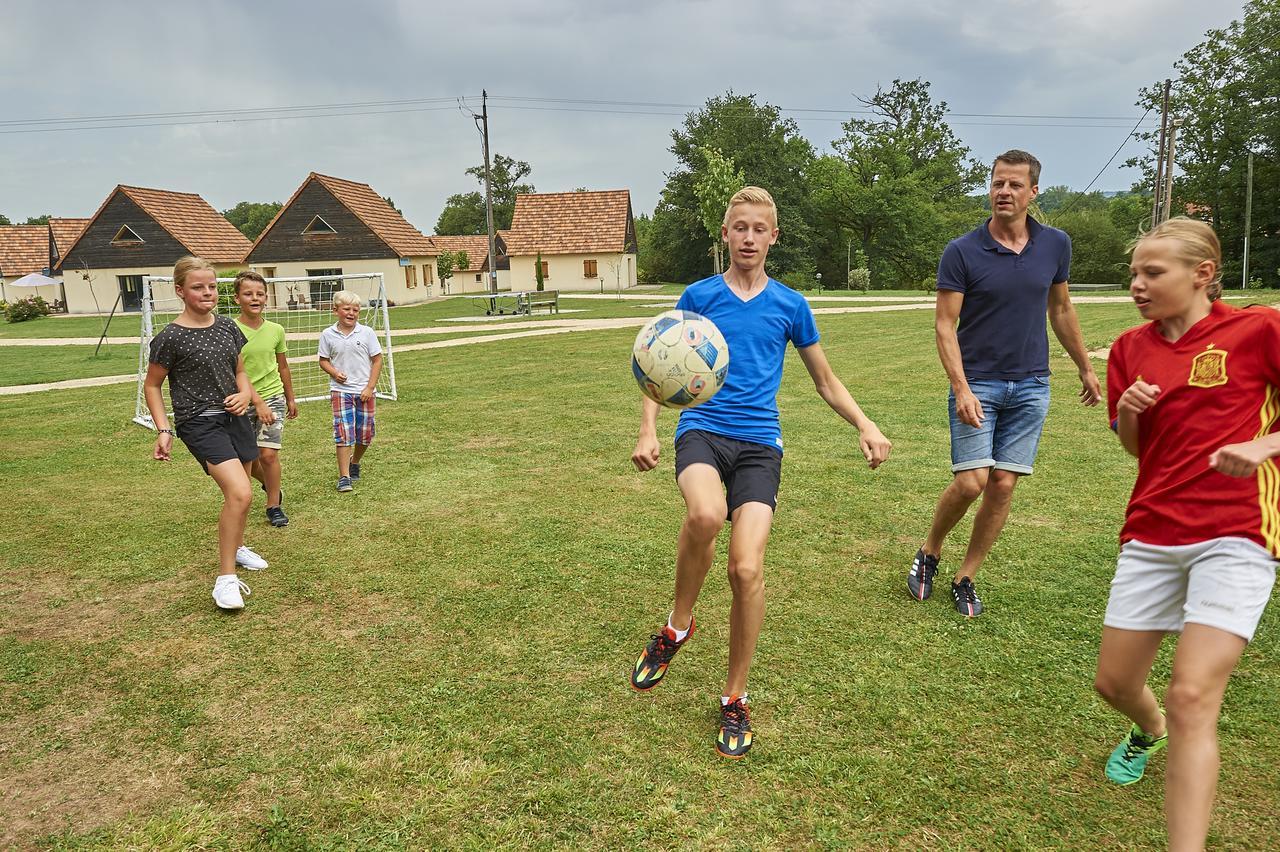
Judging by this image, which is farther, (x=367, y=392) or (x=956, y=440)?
(x=367, y=392)

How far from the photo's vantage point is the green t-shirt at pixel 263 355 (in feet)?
20.7

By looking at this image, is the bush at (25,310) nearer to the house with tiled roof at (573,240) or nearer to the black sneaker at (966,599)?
the house with tiled roof at (573,240)

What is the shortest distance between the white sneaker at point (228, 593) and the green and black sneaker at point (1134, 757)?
4424 mm

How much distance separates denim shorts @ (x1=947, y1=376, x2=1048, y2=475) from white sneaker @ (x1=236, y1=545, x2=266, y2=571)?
4.44m

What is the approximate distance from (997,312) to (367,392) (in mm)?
5276

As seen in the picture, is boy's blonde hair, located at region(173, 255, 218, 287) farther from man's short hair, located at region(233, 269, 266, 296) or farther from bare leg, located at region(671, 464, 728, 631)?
bare leg, located at region(671, 464, 728, 631)

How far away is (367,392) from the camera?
7.20 m

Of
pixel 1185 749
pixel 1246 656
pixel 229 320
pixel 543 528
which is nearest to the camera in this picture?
pixel 1185 749

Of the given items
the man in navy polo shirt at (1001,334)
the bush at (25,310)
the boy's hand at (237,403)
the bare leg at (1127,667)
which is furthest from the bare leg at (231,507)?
the bush at (25,310)

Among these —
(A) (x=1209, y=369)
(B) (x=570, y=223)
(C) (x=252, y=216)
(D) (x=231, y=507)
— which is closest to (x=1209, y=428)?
(A) (x=1209, y=369)

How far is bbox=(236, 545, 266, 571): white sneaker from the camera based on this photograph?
5.34 m

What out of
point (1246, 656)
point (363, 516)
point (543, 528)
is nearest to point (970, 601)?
point (1246, 656)

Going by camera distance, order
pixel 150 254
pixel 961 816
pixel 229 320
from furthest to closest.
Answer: pixel 150 254, pixel 229 320, pixel 961 816

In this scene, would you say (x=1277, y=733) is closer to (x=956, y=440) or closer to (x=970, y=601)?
(x=970, y=601)
